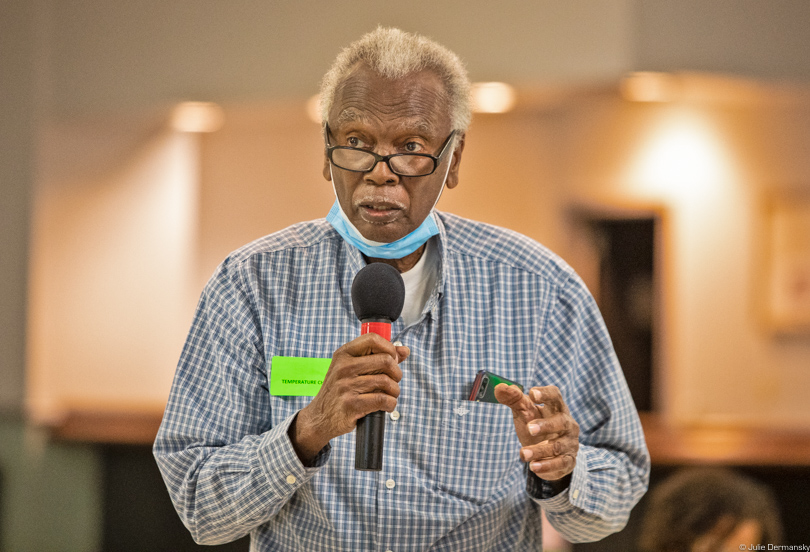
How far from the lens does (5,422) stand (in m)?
3.13

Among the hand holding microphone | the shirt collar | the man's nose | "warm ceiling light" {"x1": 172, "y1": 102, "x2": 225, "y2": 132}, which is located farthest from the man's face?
"warm ceiling light" {"x1": 172, "y1": 102, "x2": 225, "y2": 132}

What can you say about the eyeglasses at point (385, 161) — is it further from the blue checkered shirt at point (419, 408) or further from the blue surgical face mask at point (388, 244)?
the blue checkered shirt at point (419, 408)

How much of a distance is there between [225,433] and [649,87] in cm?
293

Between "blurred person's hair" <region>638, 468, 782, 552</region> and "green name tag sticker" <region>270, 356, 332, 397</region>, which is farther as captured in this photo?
"blurred person's hair" <region>638, 468, 782, 552</region>

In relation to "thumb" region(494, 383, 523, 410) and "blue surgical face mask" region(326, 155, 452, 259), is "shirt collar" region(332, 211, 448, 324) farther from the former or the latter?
"thumb" region(494, 383, 523, 410)

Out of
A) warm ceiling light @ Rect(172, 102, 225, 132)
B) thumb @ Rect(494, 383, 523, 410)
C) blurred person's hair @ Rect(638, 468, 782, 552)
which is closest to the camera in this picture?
thumb @ Rect(494, 383, 523, 410)

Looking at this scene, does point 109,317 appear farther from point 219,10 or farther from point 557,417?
point 557,417

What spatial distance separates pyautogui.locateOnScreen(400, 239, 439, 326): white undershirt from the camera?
58.2 inches

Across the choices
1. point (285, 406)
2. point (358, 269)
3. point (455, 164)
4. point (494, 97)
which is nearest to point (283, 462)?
point (285, 406)

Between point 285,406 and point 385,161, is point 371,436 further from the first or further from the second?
point 385,161

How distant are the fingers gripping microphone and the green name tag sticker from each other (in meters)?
0.29

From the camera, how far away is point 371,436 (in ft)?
3.43

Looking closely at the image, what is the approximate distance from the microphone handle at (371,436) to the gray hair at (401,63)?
490mm

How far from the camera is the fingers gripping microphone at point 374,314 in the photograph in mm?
1032
